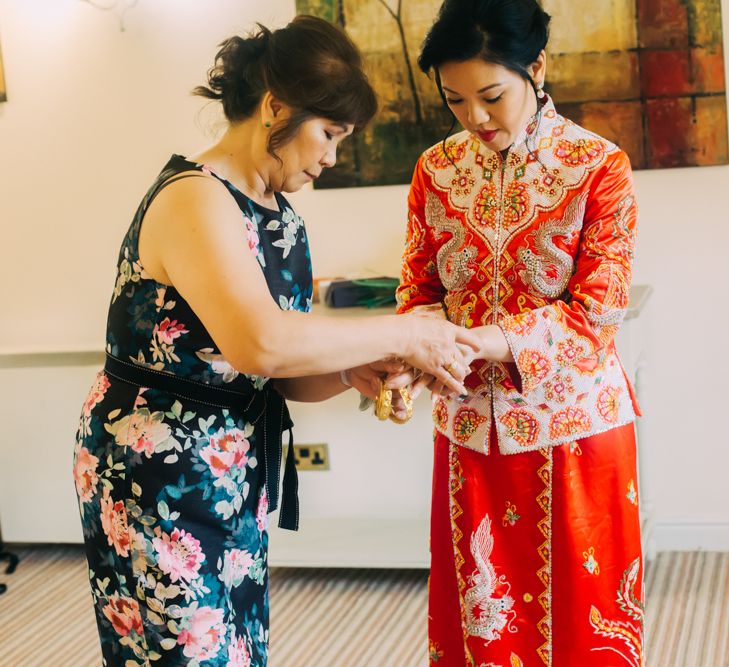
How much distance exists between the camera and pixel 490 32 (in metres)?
1.64

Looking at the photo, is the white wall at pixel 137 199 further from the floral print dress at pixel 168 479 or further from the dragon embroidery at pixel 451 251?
the floral print dress at pixel 168 479

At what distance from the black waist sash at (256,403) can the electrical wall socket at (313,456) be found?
1.52 meters

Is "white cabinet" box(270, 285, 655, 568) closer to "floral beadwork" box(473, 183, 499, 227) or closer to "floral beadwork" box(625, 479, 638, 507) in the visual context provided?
"floral beadwork" box(625, 479, 638, 507)

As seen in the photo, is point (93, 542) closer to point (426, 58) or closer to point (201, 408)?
point (201, 408)

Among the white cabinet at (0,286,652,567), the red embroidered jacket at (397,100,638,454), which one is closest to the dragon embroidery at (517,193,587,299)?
the red embroidered jacket at (397,100,638,454)

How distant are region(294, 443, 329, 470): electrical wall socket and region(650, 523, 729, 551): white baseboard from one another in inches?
42.2

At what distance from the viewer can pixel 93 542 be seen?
1511 millimetres

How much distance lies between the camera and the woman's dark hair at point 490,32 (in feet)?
5.36

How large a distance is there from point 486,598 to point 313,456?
4.81ft

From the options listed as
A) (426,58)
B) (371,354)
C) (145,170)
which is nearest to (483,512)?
(371,354)

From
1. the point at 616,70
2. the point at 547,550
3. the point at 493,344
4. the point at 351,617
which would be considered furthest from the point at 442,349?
the point at 616,70

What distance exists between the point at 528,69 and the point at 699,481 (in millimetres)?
1892

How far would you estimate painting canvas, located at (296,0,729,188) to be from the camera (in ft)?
9.42

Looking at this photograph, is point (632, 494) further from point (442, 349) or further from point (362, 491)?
point (362, 491)
